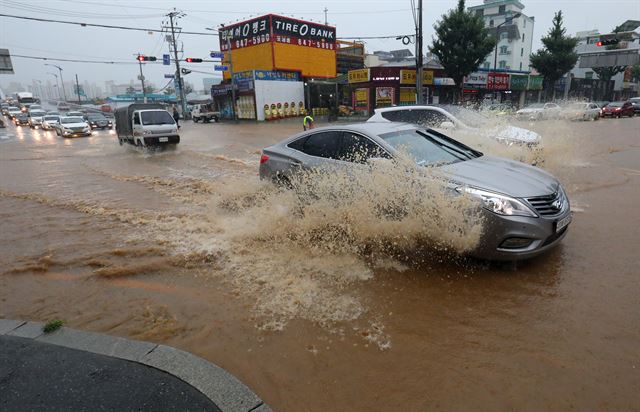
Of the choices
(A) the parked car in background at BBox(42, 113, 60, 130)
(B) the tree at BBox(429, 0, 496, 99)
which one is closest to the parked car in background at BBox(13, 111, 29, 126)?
(A) the parked car in background at BBox(42, 113, 60, 130)

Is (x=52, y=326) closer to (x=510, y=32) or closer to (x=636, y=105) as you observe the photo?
(x=636, y=105)

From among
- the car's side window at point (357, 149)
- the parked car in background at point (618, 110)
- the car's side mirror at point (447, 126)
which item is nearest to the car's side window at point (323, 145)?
the car's side window at point (357, 149)

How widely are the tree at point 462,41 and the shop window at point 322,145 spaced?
1148 inches

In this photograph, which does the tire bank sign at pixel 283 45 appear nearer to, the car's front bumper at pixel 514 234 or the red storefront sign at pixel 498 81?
the red storefront sign at pixel 498 81

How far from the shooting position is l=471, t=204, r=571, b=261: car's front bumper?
3783 mm

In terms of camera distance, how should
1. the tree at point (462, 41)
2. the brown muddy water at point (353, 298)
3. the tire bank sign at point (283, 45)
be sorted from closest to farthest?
the brown muddy water at point (353, 298), the tree at point (462, 41), the tire bank sign at point (283, 45)

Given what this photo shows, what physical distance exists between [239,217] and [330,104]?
34258mm

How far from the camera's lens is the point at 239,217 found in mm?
6457

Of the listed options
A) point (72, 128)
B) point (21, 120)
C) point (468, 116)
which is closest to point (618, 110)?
point (468, 116)

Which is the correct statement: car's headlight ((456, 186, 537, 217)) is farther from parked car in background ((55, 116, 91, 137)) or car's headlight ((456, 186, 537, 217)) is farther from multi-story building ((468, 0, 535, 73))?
multi-story building ((468, 0, 535, 73))

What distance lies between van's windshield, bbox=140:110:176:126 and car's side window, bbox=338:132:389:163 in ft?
44.6

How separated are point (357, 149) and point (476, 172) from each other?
4.70 ft

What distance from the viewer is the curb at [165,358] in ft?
8.39

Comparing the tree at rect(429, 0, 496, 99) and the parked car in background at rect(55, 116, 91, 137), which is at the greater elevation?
Answer: the tree at rect(429, 0, 496, 99)
